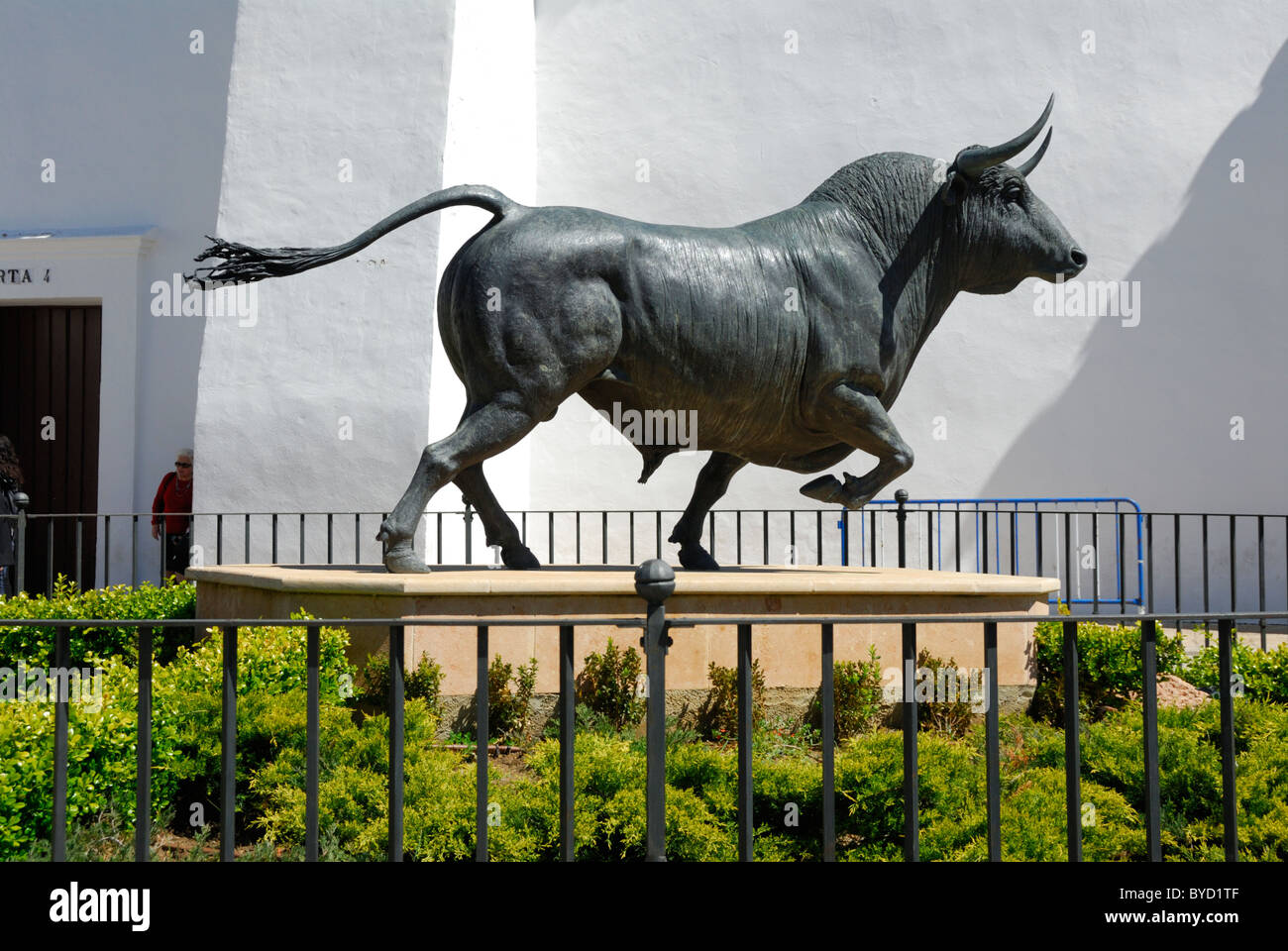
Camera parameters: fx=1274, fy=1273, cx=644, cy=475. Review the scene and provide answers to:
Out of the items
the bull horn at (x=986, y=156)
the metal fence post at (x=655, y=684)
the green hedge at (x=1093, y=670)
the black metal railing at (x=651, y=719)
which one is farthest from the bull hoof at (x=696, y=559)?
the metal fence post at (x=655, y=684)

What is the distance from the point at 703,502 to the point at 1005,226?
207 centimetres

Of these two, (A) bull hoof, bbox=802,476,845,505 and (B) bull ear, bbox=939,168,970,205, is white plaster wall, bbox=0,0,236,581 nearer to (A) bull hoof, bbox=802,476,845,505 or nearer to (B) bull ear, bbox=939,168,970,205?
(A) bull hoof, bbox=802,476,845,505

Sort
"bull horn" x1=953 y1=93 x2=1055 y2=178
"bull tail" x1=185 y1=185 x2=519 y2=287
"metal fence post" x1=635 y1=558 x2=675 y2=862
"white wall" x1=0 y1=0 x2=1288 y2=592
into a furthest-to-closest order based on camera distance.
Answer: "white wall" x1=0 y1=0 x2=1288 y2=592 → "bull horn" x1=953 y1=93 x2=1055 y2=178 → "bull tail" x1=185 y1=185 x2=519 y2=287 → "metal fence post" x1=635 y1=558 x2=675 y2=862

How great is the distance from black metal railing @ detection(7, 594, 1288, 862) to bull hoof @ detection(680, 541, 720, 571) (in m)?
3.39

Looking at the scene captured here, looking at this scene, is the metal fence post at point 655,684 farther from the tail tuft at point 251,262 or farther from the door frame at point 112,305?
the door frame at point 112,305

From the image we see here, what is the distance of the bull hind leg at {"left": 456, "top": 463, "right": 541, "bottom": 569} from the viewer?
6.12 m

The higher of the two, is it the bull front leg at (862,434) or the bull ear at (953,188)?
the bull ear at (953,188)

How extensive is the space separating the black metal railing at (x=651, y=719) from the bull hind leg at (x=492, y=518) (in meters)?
2.89

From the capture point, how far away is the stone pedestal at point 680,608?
548 cm

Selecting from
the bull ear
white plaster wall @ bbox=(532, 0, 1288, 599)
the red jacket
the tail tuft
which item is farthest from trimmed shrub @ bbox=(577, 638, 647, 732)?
the red jacket

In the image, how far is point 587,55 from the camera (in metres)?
12.4

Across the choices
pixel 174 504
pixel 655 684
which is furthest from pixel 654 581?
pixel 174 504

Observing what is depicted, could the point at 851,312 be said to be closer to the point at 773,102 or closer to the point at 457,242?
the point at 457,242

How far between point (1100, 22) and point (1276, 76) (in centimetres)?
166
